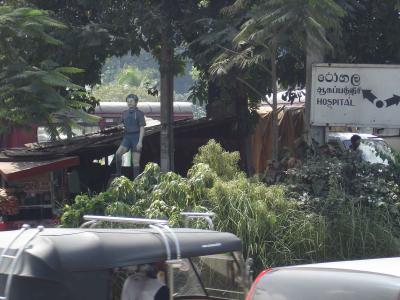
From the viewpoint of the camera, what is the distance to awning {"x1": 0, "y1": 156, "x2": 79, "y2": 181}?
12898mm

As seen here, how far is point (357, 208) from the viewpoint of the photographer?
1105 cm

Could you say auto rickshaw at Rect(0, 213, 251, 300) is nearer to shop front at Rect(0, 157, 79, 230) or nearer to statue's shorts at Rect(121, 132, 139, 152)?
shop front at Rect(0, 157, 79, 230)

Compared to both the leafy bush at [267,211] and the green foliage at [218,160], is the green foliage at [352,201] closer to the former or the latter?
the leafy bush at [267,211]

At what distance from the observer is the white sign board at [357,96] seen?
13.6 metres

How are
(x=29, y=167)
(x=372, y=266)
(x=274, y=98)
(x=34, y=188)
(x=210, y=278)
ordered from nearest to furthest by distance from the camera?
(x=372, y=266)
(x=210, y=278)
(x=274, y=98)
(x=29, y=167)
(x=34, y=188)

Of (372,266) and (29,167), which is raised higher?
(29,167)

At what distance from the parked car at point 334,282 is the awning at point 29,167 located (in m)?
8.01

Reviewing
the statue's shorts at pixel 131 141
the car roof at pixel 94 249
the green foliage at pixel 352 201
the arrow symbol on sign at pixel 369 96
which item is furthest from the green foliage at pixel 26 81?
the car roof at pixel 94 249

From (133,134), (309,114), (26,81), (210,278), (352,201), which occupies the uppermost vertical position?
(26,81)

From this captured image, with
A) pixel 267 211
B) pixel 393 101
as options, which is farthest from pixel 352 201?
pixel 393 101

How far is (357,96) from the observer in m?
13.7

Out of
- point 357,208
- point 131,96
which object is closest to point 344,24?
point 131,96

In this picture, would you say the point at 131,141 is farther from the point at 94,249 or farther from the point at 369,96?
the point at 94,249

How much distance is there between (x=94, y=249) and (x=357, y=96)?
9.12m
